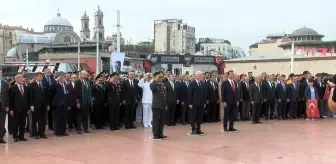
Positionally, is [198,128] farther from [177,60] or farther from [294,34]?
[294,34]

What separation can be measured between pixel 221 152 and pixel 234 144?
3.49 feet

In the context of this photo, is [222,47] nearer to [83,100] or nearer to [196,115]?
[196,115]

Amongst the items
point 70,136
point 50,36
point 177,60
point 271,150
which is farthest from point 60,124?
point 50,36

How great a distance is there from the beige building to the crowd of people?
29.3 m

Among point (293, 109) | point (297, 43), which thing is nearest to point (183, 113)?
point (293, 109)

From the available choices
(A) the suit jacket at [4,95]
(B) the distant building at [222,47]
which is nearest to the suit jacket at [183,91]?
(A) the suit jacket at [4,95]

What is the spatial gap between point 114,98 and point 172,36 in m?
102

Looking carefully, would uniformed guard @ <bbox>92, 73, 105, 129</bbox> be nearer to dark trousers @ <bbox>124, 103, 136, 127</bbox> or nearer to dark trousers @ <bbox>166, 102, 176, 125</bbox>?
dark trousers @ <bbox>124, 103, 136, 127</bbox>

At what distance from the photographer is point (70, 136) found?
35.2 ft

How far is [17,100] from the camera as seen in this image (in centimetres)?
992

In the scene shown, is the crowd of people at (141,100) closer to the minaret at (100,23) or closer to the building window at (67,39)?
the building window at (67,39)

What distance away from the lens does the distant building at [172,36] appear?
110 metres

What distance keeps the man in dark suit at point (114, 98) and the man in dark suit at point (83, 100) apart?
0.57 metres

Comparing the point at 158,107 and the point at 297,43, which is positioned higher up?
the point at 297,43
